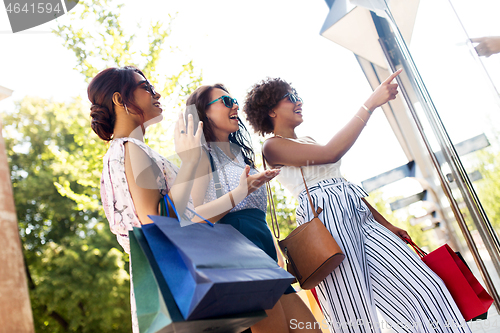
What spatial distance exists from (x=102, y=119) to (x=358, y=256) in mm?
1397

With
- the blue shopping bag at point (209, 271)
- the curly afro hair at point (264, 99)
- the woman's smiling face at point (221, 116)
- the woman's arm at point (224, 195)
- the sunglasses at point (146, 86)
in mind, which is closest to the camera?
the blue shopping bag at point (209, 271)

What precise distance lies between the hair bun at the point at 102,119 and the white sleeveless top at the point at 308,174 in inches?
39.6

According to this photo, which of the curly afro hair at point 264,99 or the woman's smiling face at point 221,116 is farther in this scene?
the curly afro hair at point 264,99

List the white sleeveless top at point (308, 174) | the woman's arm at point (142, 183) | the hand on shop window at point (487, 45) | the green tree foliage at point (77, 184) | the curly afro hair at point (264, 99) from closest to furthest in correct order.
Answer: the woman's arm at point (142, 183) → the hand on shop window at point (487, 45) → the white sleeveless top at point (308, 174) → the curly afro hair at point (264, 99) → the green tree foliage at point (77, 184)

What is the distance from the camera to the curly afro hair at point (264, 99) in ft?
7.43

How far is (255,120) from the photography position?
2350 millimetres

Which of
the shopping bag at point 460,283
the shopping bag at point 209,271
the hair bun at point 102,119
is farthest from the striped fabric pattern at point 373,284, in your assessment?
the hair bun at point 102,119

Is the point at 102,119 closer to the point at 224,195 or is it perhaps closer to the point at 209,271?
the point at 224,195

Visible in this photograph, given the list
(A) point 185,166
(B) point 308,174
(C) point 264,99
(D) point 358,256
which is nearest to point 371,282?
(D) point 358,256

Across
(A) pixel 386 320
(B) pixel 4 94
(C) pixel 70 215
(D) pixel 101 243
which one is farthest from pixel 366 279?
(C) pixel 70 215

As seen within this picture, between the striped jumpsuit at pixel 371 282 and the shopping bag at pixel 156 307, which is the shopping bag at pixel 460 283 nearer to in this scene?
the striped jumpsuit at pixel 371 282

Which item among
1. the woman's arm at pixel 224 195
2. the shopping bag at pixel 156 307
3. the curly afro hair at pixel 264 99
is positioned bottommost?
the shopping bag at pixel 156 307

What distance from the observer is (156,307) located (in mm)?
891

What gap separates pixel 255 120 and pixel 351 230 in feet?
3.19
